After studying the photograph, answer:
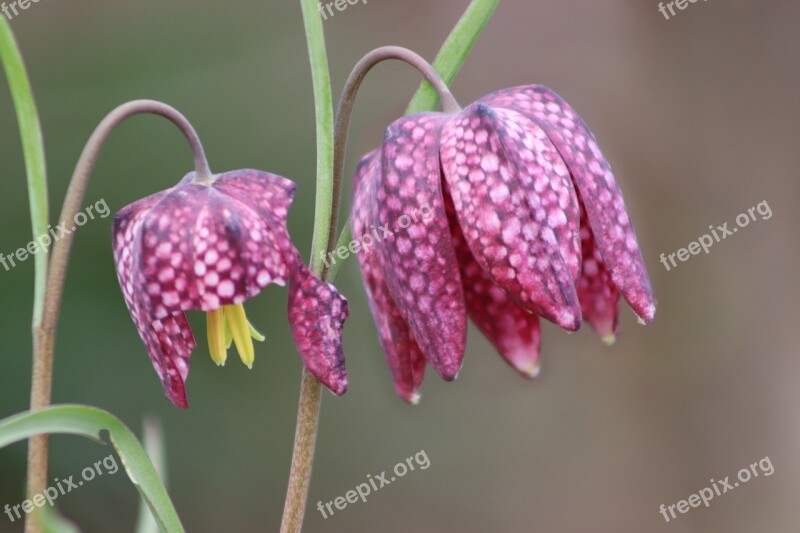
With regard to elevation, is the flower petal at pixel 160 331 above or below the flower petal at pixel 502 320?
above

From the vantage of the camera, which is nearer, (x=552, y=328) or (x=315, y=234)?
(x=315, y=234)

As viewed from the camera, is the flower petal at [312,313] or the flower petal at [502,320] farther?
A: the flower petal at [502,320]

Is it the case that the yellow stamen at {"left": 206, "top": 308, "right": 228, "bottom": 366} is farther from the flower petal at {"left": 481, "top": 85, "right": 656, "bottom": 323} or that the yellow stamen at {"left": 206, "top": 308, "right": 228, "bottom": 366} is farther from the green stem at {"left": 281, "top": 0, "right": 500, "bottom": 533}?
the flower petal at {"left": 481, "top": 85, "right": 656, "bottom": 323}

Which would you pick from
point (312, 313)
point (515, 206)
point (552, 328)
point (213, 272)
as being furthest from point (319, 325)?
point (552, 328)

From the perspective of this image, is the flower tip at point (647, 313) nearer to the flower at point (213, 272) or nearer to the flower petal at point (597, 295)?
the flower petal at point (597, 295)

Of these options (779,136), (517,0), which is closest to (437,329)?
(517,0)

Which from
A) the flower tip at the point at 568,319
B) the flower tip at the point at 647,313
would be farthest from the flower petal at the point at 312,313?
the flower tip at the point at 647,313

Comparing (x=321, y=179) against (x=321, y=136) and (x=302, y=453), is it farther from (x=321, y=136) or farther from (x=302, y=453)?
(x=302, y=453)
